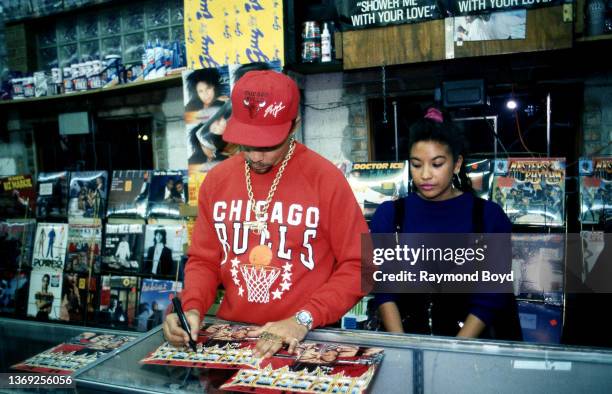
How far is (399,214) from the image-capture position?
2105 millimetres

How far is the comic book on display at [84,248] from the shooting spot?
4613 millimetres

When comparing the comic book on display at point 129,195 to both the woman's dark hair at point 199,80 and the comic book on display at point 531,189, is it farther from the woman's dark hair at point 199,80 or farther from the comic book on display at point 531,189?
the comic book on display at point 531,189

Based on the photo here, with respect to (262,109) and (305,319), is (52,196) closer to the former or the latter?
(262,109)

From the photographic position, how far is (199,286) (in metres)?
1.64

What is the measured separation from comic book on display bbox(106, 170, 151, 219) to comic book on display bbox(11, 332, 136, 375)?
9.31ft

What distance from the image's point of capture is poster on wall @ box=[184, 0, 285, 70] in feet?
11.2

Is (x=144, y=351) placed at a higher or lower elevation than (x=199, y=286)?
lower

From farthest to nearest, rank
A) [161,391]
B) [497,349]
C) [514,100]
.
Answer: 1. [514,100]
2. [497,349]
3. [161,391]

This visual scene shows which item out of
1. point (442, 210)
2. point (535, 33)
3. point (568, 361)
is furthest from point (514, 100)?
point (568, 361)

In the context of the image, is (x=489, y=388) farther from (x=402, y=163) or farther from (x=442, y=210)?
(x=402, y=163)

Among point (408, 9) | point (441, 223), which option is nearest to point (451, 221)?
point (441, 223)

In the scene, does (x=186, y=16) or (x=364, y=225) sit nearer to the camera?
(x=364, y=225)

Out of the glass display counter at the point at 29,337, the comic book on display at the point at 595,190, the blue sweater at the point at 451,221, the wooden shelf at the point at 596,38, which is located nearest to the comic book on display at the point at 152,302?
the glass display counter at the point at 29,337

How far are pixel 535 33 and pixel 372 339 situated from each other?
8.59ft
